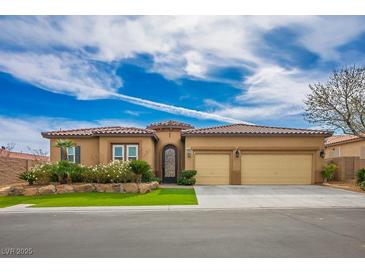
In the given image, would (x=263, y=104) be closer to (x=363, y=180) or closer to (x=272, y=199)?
(x=363, y=180)

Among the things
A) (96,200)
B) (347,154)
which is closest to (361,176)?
(347,154)

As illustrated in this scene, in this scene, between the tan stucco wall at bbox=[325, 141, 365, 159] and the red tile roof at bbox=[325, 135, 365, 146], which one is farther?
the red tile roof at bbox=[325, 135, 365, 146]

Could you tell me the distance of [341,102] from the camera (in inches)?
789

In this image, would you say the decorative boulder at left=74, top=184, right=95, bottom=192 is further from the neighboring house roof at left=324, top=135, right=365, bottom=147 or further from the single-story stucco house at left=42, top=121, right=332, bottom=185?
the neighboring house roof at left=324, top=135, right=365, bottom=147

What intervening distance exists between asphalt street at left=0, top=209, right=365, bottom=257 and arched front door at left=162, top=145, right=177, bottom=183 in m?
12.6

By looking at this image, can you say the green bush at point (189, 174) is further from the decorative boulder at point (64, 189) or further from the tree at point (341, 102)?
the tree at point (341, 102)

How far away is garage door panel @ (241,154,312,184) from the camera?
22250mm

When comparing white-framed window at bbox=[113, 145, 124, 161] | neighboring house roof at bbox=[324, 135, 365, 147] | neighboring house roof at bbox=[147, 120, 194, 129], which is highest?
neighboring house roof at bbox=[147, 120, 194, 129]

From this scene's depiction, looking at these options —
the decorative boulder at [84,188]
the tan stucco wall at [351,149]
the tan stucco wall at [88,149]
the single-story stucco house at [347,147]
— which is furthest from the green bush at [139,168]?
the tan stucco wall at [351,149]

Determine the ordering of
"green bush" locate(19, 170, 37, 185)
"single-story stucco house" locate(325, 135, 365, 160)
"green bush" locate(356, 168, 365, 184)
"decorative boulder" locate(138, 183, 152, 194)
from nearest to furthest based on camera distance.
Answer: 1. "decorative boulder" locate(138, 183, 152, 194)
2. "green bush" locate(19, 170, 37, 185)
3. "green bush" locate(356, 168, 365, 184)
4. "single-story stucco house" locate(325, 135, 365, 160)

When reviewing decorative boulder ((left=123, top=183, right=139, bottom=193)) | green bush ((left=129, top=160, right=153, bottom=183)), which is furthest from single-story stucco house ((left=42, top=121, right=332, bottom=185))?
decorative boulder ((left=123, top=183, right=139, bottom=193))

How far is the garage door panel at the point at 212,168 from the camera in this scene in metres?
22.2

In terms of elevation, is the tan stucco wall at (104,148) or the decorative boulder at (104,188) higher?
the tan stucco wall at (104,148)

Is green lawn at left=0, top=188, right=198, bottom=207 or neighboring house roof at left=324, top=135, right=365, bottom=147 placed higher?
neighboring house roof at left=324, top=135, right=365, bottom=147
